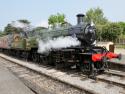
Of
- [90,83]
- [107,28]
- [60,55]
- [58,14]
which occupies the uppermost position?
[58,14]

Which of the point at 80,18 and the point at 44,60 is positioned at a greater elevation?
the point at 80,18

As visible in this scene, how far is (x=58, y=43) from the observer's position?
51.9 ft

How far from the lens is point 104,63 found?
525 inches

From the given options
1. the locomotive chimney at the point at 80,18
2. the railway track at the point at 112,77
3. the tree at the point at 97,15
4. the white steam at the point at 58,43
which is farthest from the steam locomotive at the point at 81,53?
the tree at the point at 97,15

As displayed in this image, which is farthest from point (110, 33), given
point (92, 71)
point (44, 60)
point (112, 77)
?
point (112, 77)

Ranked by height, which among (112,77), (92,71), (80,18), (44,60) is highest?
(80,18)

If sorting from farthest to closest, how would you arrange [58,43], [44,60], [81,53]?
[44,60]
[58,43]
[81,53]

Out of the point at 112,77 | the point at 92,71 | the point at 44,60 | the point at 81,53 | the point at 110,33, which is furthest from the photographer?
the point at 110,33

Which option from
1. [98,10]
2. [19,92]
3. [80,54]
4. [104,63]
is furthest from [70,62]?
[98,10]

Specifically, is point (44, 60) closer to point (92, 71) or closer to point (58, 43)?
point (58, 43)

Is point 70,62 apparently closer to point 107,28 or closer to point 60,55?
point 60,55

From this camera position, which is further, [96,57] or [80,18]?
[80,18]

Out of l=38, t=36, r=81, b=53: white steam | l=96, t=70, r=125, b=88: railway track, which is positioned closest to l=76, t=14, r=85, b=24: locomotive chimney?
l=38, t=36, r=81, b=53: white steam

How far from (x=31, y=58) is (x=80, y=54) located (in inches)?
366
